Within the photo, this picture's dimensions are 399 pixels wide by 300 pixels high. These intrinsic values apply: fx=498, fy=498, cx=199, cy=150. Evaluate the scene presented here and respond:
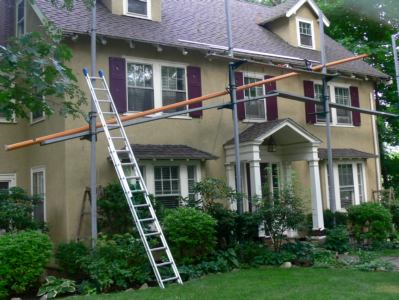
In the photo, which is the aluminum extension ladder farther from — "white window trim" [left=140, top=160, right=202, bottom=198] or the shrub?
the shrub

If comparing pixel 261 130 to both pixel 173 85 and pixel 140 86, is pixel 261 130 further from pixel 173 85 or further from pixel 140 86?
pixel 140 86

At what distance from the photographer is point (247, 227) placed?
36.9ft

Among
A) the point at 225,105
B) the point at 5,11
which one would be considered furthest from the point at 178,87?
the point at 5,11

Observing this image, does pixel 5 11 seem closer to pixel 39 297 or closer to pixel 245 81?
pixel 245 81

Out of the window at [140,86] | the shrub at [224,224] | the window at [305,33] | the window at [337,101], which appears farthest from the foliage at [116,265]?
the window at [305,33]

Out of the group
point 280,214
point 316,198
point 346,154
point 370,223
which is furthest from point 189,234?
point 346,154

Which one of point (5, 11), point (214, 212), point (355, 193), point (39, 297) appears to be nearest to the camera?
point (39, 297)

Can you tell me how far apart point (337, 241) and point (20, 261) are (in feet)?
25.0

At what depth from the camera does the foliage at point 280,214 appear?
36.0 feet

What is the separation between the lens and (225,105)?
11891mm

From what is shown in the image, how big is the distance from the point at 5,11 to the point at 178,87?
569 cm

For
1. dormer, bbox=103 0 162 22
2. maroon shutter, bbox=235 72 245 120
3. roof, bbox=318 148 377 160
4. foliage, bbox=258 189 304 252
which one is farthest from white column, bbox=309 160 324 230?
dormer, bbox=103 0 162 22

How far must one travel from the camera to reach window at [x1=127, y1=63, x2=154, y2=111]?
12.7m

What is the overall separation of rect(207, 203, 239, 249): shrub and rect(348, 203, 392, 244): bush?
14.2ft
